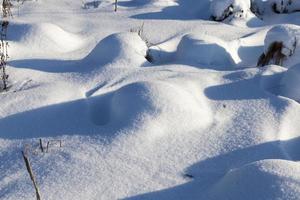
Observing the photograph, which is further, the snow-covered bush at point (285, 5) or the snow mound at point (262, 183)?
the snow-covered bush at point (285, 5)

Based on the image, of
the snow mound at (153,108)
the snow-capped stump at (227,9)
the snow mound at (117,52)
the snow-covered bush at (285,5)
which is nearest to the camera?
the snow mound at (153,108)

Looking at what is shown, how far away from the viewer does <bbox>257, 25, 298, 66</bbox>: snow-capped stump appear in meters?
3.52

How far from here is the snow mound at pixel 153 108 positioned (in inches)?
100.0

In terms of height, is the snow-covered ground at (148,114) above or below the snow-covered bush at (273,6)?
below

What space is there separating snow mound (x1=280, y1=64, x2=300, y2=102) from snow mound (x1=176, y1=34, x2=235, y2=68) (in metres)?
0.55

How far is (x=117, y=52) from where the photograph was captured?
10.9 ft

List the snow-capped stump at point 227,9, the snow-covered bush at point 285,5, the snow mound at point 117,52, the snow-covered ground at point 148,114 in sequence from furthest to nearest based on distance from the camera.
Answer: the snow-covered bush at point 285,5 < the snow-capped stump at point 227,9 < the snow mound at point 117,52 < the snow-covered ground at point 148,114

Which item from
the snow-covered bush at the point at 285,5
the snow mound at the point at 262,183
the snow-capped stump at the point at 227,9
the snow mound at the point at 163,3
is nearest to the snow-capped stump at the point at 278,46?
the snow-capped stump at the point at 227,9

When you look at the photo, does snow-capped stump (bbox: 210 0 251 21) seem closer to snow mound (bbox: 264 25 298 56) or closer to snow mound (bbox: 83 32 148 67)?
snow mound (bbox: 264 25 298 56)

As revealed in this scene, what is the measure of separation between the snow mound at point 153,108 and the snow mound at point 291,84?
529 mm

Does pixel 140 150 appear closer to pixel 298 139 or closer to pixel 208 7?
pixel 298 139

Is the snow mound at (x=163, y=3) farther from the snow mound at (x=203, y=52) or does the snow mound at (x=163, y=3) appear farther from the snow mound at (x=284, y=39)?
the snow mound at (x=284, y=39)

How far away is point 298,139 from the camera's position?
8.55 feet

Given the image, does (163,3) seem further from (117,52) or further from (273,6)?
(117,52)
